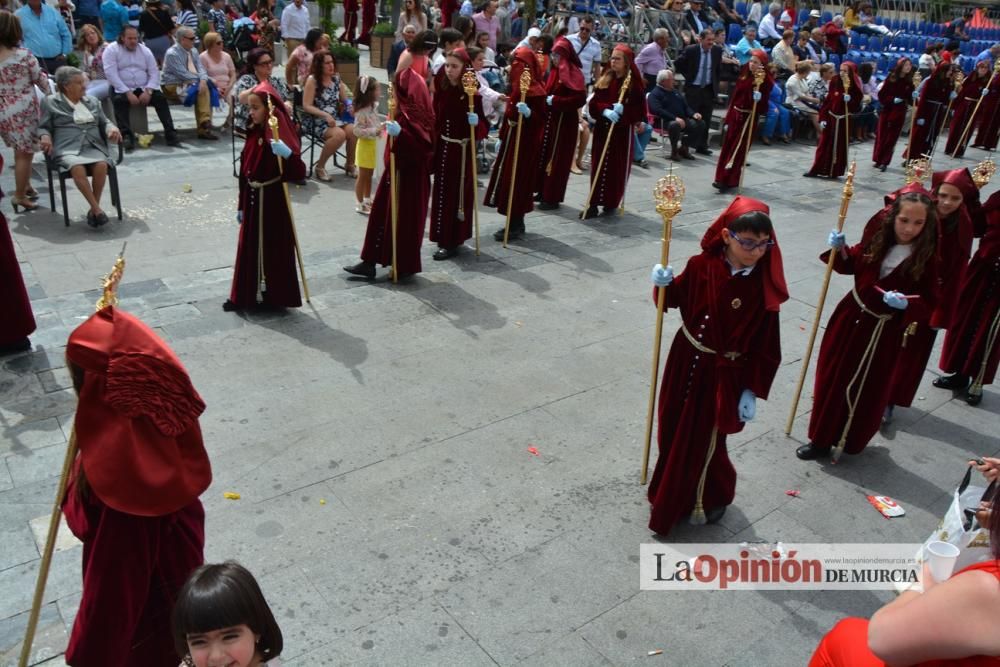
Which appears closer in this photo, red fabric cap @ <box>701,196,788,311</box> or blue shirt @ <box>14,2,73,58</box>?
red fabric cap @ <box>701,196,788,311</box>

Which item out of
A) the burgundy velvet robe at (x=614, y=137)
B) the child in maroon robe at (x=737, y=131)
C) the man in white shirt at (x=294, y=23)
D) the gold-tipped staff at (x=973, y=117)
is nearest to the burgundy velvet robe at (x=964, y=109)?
the gold-tipped staff at (x=973, y=117)

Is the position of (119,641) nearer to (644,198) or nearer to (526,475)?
(526,475)

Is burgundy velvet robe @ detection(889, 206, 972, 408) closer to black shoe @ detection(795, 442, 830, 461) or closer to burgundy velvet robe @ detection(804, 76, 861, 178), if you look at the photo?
black shoe @ detection(795, 442, 830, 461)

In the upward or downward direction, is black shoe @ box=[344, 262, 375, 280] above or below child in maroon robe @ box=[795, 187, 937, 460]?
below

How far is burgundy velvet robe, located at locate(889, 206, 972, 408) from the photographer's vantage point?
5.59 metres

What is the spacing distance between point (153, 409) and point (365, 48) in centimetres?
2067

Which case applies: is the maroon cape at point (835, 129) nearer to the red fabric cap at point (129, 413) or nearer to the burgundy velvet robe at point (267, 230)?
the burgundy velvet robe at point (267, 230)

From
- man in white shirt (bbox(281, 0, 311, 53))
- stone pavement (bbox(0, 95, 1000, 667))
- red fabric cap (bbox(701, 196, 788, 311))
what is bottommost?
stone pavement (bbox(0, 95, 1000, 667))

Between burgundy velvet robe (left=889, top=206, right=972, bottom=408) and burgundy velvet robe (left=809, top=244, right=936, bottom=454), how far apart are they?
0.38ft

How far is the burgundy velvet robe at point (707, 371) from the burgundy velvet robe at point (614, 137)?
20.7ft

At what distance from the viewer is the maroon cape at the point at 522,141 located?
9.78 metres

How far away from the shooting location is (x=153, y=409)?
Answer: 2.87 m

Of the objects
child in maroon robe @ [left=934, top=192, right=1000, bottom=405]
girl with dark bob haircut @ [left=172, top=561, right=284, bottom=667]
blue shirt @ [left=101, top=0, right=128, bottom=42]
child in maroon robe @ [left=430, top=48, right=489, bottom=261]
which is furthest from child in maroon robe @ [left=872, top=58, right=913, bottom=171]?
girl with dark bob haircut @ [left=172, top=561, right=284, bottom=667]

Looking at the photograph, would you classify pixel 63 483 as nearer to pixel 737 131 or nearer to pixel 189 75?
pixel 189 75
